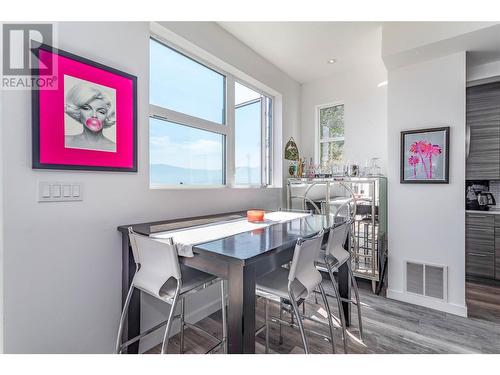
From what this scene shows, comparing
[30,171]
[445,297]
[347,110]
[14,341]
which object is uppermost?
[347,110]

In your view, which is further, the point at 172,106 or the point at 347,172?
the point at 347,172

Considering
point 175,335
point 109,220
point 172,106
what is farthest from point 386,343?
point 172,106

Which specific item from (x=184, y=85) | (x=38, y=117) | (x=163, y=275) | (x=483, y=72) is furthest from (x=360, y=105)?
(x=38, y=117)

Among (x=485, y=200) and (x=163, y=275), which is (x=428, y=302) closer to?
(x=485, y=200)

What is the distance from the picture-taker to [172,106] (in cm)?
218

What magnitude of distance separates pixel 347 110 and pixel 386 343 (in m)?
2.81

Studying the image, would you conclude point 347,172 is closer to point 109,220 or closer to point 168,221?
point 168,221

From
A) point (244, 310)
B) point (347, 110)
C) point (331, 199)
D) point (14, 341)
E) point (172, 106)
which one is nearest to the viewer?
point (244, 310)

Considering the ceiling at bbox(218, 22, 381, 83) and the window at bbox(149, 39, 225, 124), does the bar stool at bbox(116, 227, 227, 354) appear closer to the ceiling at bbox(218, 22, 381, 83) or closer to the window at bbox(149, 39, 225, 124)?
the window at bbox(149, 39, 225, 124)

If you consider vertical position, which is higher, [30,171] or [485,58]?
[485,58]

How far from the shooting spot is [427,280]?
2.46 meters

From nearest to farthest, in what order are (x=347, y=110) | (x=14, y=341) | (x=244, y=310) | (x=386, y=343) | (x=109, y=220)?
(x=244, y=310) < (x=14, y=341) < (x=109, y=220) < (x=386, y=343) < (x=347, y=110)

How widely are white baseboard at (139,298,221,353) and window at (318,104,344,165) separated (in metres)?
2.52

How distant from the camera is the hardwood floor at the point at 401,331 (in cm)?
182
